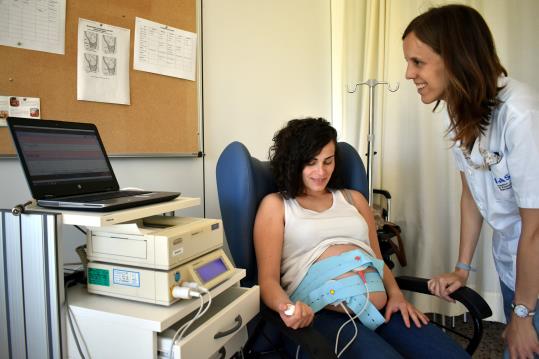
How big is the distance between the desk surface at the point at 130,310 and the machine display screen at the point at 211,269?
5cm

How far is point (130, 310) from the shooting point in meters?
0.81

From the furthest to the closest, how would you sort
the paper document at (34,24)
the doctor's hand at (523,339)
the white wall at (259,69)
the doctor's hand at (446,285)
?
the white wall at (259,69) < the doctor's hand at (446,285) < the paper document at (34,24) < the doctor's hand at (523,339)

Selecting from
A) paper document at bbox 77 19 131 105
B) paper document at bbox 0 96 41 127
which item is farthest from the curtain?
paper document at bbox 0 96 41 127

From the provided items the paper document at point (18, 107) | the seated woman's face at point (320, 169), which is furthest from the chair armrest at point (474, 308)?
the paper document at point (18, 107)

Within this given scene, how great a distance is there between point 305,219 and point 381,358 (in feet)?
1.70

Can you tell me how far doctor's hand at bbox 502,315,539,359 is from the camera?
99cm

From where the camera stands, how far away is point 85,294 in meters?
0.90

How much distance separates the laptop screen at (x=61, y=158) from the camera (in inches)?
33.7

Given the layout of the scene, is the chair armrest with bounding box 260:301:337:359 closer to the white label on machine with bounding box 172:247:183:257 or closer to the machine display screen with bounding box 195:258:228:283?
the machine display screen with bounding box 195:258:228:283

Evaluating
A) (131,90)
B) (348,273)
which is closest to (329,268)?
(348,273)

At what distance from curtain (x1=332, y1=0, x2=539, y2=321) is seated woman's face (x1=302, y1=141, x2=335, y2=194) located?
0.98 meters

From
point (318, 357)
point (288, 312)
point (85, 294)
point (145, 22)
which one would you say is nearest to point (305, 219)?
point (288, 312)

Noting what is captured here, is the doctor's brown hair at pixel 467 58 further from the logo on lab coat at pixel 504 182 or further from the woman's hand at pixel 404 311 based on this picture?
the woman's hand at pixel 404 311

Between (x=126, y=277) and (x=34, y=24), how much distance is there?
2.95ft
